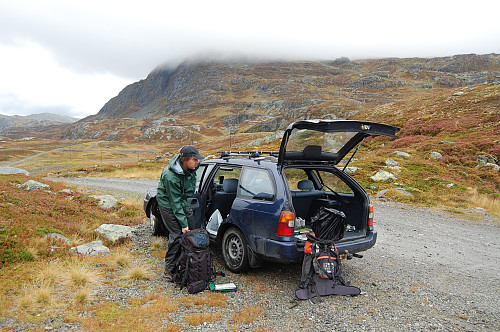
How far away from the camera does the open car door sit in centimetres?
476

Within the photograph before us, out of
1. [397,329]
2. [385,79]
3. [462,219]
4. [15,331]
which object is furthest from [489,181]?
[385,79]

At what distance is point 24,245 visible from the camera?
5.54 metres

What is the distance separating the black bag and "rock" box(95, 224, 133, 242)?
4361 millimetres

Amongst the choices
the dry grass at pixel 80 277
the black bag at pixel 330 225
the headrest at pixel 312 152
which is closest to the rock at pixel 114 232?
the dry grass at pixel 80 277

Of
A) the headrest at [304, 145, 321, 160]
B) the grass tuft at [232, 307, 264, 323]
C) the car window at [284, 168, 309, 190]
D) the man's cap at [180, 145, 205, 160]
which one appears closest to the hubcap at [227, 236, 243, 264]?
the grass tuft at [232, 307, 264, 323]

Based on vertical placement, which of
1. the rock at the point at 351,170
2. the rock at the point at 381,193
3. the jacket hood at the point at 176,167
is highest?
the jacket hood at the point at 176,167

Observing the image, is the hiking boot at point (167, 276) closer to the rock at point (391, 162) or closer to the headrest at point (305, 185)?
the headrest at point (305, 185)

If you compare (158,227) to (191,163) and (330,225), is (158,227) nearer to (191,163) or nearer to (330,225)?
(191,163)

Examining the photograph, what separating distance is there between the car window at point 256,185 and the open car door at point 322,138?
1.15 ft

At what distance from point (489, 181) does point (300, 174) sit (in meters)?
15.0

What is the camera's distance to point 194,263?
456 centimetres

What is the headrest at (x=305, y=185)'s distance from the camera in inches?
240

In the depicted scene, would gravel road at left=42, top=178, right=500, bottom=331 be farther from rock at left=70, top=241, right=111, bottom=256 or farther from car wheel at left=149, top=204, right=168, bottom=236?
rock at left=70, top=241, right=111, bottom=256

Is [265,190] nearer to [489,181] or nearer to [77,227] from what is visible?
[77,227]
